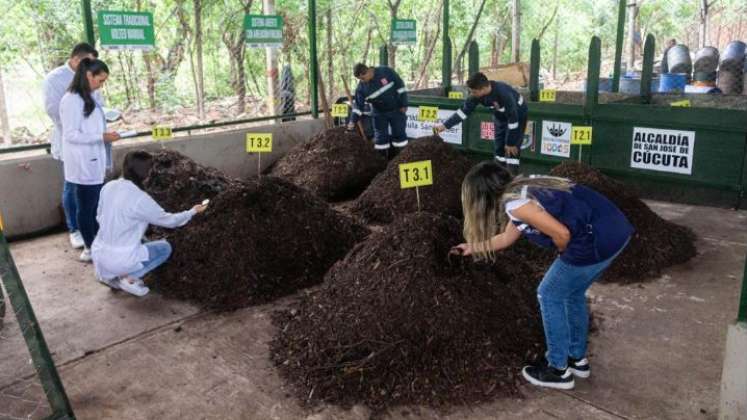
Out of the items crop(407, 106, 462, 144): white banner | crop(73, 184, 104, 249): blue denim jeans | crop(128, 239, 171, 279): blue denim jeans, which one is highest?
crop(407, 106, 462, 144): white banner

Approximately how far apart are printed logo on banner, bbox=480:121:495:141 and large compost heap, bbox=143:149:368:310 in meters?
3.60

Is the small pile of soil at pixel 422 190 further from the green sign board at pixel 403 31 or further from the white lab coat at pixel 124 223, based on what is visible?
the green sign board at pixel 403 31

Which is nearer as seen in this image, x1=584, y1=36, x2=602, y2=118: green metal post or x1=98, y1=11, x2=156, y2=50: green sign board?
x1=98, y1=11, x2=156, y2=50: green sign board

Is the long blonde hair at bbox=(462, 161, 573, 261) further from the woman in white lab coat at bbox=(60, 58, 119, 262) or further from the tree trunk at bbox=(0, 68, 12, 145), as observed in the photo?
the tree trunk at bbox=(0, 68, 12, 145)

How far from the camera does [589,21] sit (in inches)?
842

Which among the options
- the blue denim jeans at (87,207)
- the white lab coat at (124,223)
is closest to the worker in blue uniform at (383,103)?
the blue denim jeans at (87,207)

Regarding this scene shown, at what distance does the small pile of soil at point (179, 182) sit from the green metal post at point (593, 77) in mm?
4376

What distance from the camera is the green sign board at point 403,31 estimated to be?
33.0ft

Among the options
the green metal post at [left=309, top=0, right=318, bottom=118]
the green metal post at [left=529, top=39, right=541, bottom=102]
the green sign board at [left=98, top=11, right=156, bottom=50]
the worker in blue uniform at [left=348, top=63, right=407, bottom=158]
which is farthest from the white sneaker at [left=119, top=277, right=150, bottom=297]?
the green metal post at [left=529, top=39, right=541, bottom=102]

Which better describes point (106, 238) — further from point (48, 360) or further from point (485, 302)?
point (485, 302)

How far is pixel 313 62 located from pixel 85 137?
4557 millimetres

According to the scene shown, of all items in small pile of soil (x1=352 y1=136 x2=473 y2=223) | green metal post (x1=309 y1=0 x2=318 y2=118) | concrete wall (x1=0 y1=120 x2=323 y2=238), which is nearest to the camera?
concrete wall (x1=0 y1=120 x2=323 y2=238)

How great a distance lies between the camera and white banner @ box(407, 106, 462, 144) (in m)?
9.01

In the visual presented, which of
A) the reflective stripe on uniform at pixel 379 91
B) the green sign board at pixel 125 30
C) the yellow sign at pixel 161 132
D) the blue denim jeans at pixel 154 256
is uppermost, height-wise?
the green sign board at pixel 125 30
